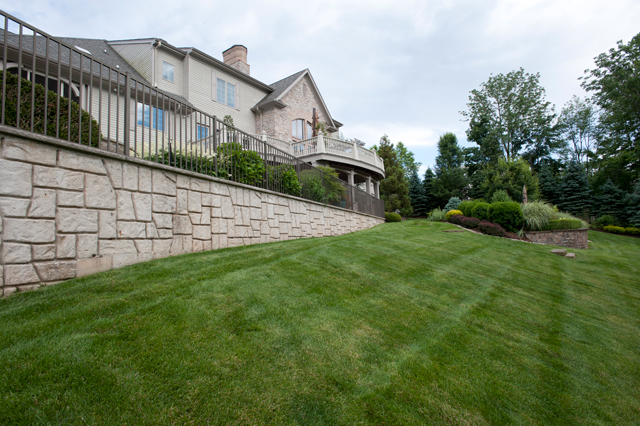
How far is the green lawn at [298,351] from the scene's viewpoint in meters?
1.95

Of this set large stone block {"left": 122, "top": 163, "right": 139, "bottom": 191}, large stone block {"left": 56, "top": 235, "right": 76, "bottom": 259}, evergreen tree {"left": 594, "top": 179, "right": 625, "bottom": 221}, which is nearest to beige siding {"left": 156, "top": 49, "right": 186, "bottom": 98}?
large stone block {"left": 122, "top": 163, "right": 139, "bottom": 191}

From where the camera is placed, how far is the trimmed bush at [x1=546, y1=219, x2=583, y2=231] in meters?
14.4

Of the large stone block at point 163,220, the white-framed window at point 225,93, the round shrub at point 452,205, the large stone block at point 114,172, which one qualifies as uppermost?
the white-framed window at point 225,93

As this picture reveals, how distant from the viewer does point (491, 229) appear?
14398 millimetres

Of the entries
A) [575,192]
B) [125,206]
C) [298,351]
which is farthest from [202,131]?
[575,192]

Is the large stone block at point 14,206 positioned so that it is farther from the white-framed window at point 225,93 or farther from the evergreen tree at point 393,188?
the evergreen tree at point 393,188

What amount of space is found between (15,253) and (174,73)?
1635 centimetres

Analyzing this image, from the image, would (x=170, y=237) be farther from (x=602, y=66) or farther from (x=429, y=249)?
(x=602, y=66)

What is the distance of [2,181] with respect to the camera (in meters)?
3.34

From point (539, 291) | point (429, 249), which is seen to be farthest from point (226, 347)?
point (429, 249)

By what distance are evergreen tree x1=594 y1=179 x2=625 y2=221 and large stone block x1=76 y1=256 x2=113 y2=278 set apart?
33.9m

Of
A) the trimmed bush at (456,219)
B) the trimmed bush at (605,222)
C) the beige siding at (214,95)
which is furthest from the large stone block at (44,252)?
the trimmed bush at (605,222)

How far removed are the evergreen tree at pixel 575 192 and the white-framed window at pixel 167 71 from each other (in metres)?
33.1

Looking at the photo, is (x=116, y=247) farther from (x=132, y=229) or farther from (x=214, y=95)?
(x=214, y=95)
